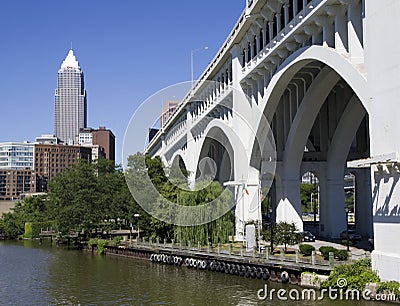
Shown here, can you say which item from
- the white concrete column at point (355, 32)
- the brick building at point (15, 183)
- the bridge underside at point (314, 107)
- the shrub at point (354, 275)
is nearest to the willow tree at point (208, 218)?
the bridge underside at point (314, 107)

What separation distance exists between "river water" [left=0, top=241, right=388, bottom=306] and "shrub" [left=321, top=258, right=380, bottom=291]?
91 centimetres

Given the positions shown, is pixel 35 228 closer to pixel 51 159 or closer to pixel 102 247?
pixel 102 247

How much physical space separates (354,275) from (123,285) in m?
13.6

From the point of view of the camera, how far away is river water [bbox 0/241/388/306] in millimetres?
27672

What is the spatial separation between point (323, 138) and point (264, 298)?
77.0 feet

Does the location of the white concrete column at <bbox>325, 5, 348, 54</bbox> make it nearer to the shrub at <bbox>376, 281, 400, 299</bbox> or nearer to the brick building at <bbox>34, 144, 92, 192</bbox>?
the shrub at <bbox>376, 281, 400, 299</bbox>

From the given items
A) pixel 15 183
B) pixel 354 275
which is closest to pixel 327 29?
pixel 354 275

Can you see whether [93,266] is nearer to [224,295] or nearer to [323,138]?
[224,295]

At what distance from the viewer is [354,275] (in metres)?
25.1

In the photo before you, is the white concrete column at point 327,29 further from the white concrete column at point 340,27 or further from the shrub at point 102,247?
the shrub at point 102,247

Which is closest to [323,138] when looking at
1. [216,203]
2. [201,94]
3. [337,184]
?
[337,184]

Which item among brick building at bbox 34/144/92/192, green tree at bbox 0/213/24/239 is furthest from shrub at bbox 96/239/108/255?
brick building at bbox 34/144/92/192

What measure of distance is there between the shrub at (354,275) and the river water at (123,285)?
0.91 metres

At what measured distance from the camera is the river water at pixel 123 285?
27672 millimetres
